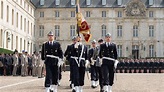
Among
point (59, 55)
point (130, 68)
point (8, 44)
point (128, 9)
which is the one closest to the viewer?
point (59, 55)

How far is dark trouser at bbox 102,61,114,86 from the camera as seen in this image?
1406 cm

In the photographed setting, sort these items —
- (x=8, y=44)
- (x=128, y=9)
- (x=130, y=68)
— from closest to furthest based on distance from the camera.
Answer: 1. (x=130, y=68)
2. (x=8, y=44)
3. (x=128, y=9)

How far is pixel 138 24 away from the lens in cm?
6988

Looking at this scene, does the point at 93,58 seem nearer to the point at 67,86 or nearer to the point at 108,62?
the point at 67,86

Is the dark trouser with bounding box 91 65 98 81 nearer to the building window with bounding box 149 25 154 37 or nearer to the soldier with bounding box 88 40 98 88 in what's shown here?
the soldier with bounding box 88 40 98 88

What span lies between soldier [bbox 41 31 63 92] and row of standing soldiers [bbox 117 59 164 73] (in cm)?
3055

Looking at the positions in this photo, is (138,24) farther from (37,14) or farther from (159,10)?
(37,14)

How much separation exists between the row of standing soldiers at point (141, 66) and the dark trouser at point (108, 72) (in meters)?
29.9

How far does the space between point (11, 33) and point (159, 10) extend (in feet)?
99.3

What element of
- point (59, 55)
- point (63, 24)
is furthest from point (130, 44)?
point (59, 55)

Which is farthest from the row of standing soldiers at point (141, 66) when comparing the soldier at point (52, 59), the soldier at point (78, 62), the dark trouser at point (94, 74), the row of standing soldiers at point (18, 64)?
the soldier at point (52, 59)

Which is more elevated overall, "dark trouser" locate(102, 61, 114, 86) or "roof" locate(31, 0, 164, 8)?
"roof" locate(31, 0, 164, 8)

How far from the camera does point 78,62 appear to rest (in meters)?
14.6

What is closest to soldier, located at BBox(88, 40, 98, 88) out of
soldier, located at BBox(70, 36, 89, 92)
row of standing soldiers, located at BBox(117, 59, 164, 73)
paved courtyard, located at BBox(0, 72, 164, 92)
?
paved courtyard, located at BBox(0, 72, 164, 92)
